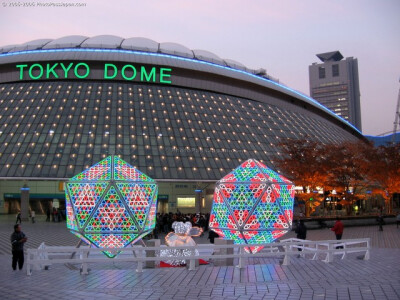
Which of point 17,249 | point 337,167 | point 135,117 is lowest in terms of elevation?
point 17,249

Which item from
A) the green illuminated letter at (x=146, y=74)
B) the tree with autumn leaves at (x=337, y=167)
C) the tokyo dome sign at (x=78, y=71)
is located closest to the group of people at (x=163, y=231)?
the tree with autumn leaves at (x=337, y=167)

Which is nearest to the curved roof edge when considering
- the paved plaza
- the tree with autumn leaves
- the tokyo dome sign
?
the tokyo dome sign

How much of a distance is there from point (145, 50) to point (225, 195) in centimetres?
4672

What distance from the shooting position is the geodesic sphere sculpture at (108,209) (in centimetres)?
1766

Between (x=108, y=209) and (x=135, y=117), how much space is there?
3485 cm

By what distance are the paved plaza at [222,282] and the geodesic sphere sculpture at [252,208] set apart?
167 centimetres

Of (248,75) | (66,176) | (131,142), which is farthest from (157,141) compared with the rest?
(248,75)

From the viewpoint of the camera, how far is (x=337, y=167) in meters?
45.6

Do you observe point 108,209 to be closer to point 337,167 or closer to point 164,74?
point 337,167

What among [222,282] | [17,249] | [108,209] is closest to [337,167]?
[108,209]

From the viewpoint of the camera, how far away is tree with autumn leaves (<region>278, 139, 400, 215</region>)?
4425 cm

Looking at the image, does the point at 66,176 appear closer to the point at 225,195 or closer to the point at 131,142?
the point at 131,142

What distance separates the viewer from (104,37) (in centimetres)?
6519

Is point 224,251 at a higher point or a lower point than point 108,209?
lower
